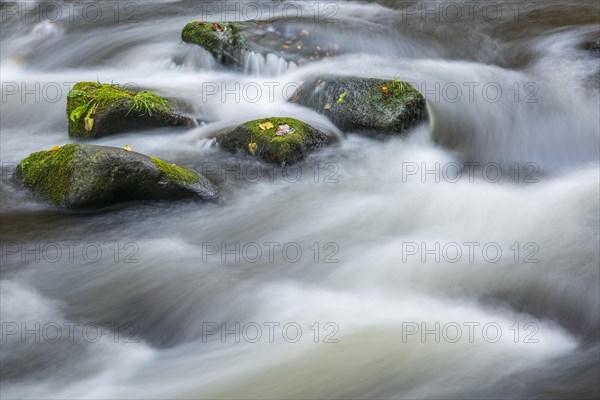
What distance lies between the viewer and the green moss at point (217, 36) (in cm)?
909

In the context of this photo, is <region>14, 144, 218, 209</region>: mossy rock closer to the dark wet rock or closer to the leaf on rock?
the leaf on rock

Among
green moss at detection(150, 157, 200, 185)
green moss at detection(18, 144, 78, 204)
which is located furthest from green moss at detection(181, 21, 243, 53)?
green moss at detection(18, 144, 78, 204)

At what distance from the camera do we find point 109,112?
7.15 m

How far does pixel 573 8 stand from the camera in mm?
9953

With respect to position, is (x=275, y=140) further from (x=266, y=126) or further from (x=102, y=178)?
(x=102, y=178)

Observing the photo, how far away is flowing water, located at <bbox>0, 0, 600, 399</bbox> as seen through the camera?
14.0 ft

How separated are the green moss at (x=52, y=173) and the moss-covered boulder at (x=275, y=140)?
1841 millimetres

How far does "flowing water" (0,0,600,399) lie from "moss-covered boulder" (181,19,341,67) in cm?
19

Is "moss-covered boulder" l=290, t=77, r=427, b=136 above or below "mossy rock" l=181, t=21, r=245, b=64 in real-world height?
below

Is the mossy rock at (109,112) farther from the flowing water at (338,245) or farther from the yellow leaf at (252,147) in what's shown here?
the yellow leaf at (252,147)

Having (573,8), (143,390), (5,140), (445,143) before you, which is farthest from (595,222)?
(5,140)

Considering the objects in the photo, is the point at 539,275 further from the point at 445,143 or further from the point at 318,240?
the point at 445,143

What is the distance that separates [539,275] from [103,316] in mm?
3335

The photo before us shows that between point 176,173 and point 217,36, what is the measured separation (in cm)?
366
